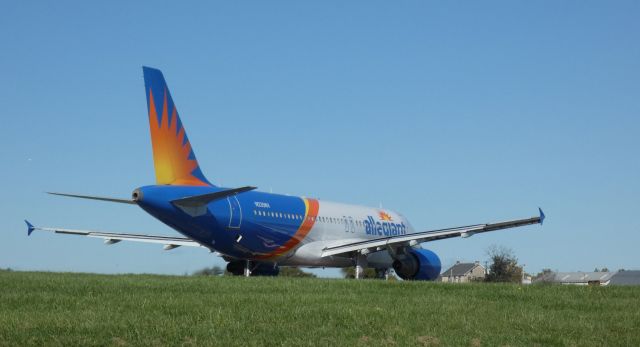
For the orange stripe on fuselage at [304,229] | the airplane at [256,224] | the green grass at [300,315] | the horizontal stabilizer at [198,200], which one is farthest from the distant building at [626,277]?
the green grass at [300,315]

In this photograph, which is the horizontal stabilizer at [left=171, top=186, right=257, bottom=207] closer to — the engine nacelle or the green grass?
the green grass

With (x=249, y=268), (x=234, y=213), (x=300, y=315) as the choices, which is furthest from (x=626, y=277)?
(x=300, y=315)

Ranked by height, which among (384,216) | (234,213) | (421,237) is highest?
(384,216)

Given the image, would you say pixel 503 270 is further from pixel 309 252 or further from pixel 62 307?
pixel 62 307

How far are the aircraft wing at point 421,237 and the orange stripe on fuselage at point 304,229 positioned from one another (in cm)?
158

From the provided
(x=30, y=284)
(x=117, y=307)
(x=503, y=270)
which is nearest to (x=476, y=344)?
(x=117, y=307)

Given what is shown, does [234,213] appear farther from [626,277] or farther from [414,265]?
[626,277]

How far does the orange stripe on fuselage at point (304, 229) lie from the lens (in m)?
35.9

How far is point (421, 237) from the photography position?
35469 millimetres

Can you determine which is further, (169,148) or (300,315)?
(169,148)

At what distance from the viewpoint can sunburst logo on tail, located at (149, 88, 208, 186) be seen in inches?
1209

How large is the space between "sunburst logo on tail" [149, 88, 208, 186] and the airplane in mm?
34

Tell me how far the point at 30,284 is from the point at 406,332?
30.0 ft

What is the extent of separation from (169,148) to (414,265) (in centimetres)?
1368
